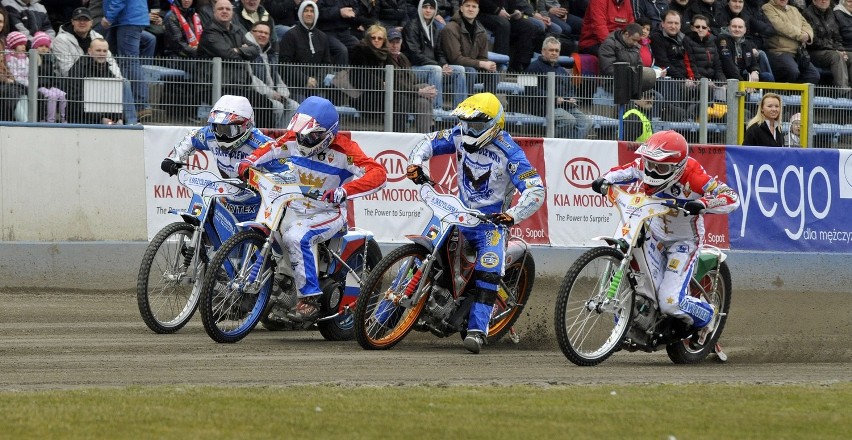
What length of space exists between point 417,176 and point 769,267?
8.54 metres

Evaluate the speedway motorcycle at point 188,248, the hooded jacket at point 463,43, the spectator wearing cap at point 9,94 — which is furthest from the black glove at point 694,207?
the hooded jacket at point 463,43

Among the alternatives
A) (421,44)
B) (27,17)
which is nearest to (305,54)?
(421,44)

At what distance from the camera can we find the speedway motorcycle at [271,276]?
1132 centimetres

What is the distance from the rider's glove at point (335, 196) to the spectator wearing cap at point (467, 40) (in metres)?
6.99

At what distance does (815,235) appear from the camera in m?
18.7

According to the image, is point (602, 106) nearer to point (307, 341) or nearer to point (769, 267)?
point (769, 267)

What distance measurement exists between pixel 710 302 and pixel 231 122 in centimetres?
439

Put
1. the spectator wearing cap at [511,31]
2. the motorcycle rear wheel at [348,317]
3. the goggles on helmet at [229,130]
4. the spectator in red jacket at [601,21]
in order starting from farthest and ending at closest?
the spectator in red jacket at [601,21] → the spectator wearing cap at [511,31] → the goggles on helmet at [229,130] → the motorcycle rear wheel at [348,317]

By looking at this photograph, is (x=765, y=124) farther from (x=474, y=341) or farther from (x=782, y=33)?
(x=474, y=341)

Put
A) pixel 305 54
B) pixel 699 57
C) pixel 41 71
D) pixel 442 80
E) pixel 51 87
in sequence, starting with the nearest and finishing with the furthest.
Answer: pixel 41 71, pixel 51 87, pixel 442 80, pixel 305 54, pixel 699 57

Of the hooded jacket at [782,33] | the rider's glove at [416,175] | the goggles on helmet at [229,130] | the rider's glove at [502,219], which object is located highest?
the hooded jacket at [782,33]

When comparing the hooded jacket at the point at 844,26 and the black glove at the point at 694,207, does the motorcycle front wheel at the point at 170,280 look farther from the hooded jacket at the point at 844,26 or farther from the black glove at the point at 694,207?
the hooded jacket at the point at 844,26

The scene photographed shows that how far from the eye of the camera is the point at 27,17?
54.5 feet

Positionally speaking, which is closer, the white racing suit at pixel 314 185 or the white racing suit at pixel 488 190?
the white racing suit at pixel 488 190
